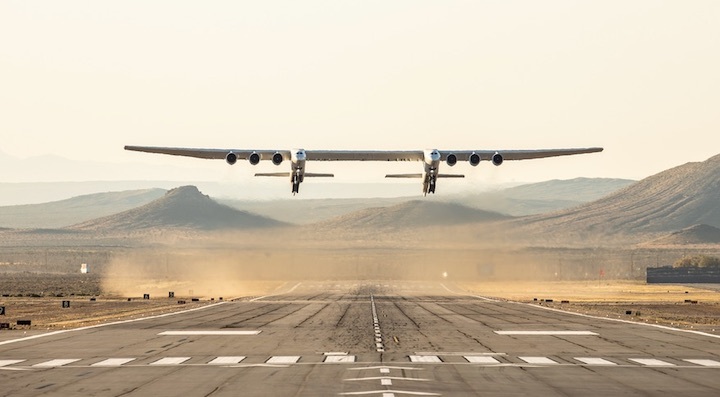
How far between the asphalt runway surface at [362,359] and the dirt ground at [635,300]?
5496mm

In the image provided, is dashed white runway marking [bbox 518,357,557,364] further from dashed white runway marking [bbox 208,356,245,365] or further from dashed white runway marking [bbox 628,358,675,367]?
dashed white runway marking [bbox 208,356,245,365]

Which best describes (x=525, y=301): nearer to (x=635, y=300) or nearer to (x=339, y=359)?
(x=635, y=300)

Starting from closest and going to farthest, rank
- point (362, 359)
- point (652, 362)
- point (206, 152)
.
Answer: point (652, 362) → point (362, 359) → point (206, 152)

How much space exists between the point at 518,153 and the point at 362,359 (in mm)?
39189

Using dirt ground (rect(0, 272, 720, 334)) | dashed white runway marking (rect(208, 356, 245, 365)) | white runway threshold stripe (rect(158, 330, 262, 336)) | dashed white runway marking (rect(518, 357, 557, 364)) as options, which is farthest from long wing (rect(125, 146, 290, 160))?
dashed white runway marking (rect(518, 357, 557, 364))

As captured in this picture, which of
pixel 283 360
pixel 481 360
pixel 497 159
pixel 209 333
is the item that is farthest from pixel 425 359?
pixel 497 159

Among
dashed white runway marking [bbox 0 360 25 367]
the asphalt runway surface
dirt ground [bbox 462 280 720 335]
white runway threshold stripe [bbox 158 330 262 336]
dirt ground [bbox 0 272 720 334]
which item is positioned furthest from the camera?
dirt ground [bbox 462 280 720 335]

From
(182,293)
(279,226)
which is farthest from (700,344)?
(279,226)

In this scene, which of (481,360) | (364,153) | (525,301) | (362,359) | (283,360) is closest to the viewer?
(481,360)

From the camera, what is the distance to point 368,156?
72125 mm

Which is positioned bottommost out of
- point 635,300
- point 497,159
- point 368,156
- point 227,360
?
point 227,360

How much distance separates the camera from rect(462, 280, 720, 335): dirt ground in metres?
58.7

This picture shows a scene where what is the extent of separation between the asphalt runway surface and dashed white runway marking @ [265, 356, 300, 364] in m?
0.03

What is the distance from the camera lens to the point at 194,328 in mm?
49250
